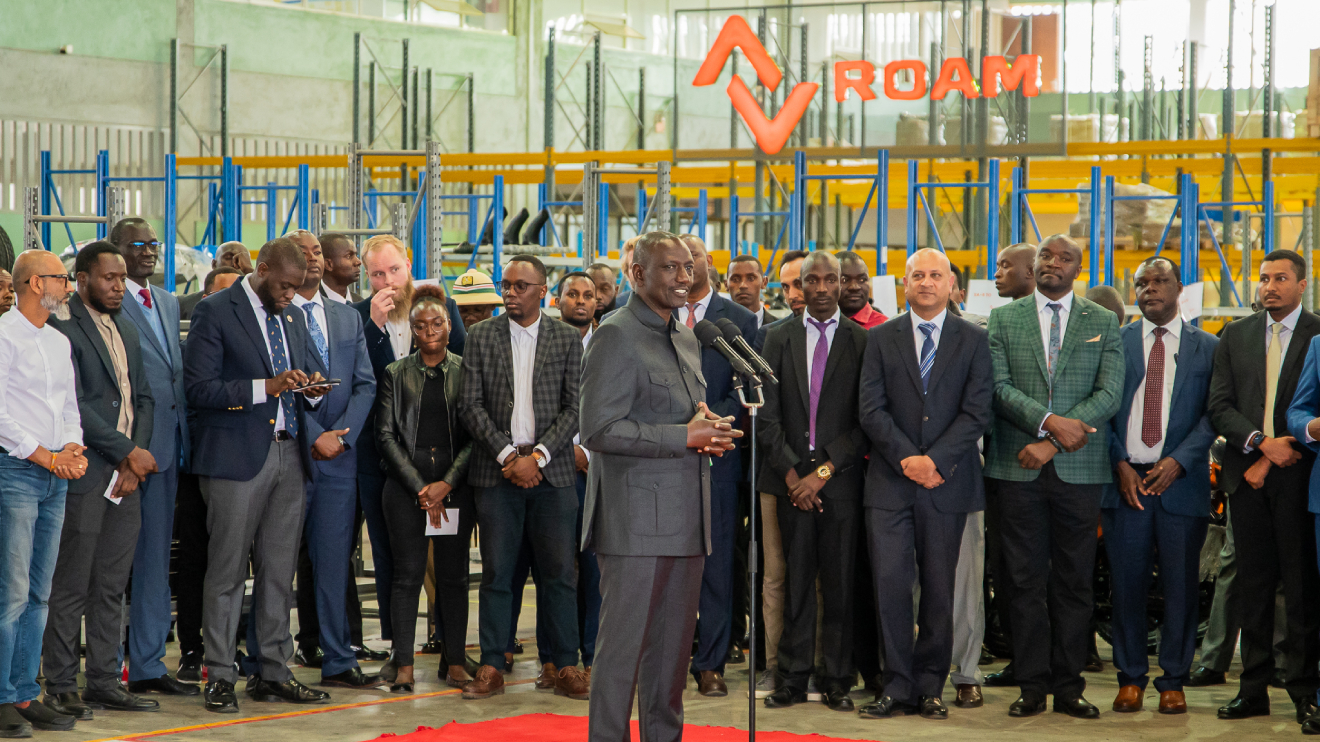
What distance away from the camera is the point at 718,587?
5.86m

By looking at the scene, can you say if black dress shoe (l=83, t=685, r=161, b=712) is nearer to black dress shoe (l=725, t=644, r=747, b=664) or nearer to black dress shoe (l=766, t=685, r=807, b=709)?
black dress shoe (l=766, t=685, r=807, b=709)

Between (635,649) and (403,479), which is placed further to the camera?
(403,479)

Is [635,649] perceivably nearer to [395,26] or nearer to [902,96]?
[902,96]

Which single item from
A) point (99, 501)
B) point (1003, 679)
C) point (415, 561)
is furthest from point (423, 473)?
point (1003, 679)

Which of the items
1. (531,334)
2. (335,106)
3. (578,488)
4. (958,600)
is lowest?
(958,600)

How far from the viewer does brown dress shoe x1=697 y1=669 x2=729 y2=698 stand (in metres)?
5.84

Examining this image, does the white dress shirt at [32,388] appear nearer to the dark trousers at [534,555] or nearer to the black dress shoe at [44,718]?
the black dress shoe at [44,718]

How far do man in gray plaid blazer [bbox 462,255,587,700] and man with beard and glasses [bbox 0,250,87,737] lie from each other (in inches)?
59.6

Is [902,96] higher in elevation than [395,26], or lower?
lower

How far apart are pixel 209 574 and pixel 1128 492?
357 centimetres

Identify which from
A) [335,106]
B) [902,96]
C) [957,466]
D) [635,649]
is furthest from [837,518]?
[335,106]

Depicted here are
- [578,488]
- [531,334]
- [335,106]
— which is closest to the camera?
[531,334]

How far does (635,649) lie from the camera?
4.21 metres

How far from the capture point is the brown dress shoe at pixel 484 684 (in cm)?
575
